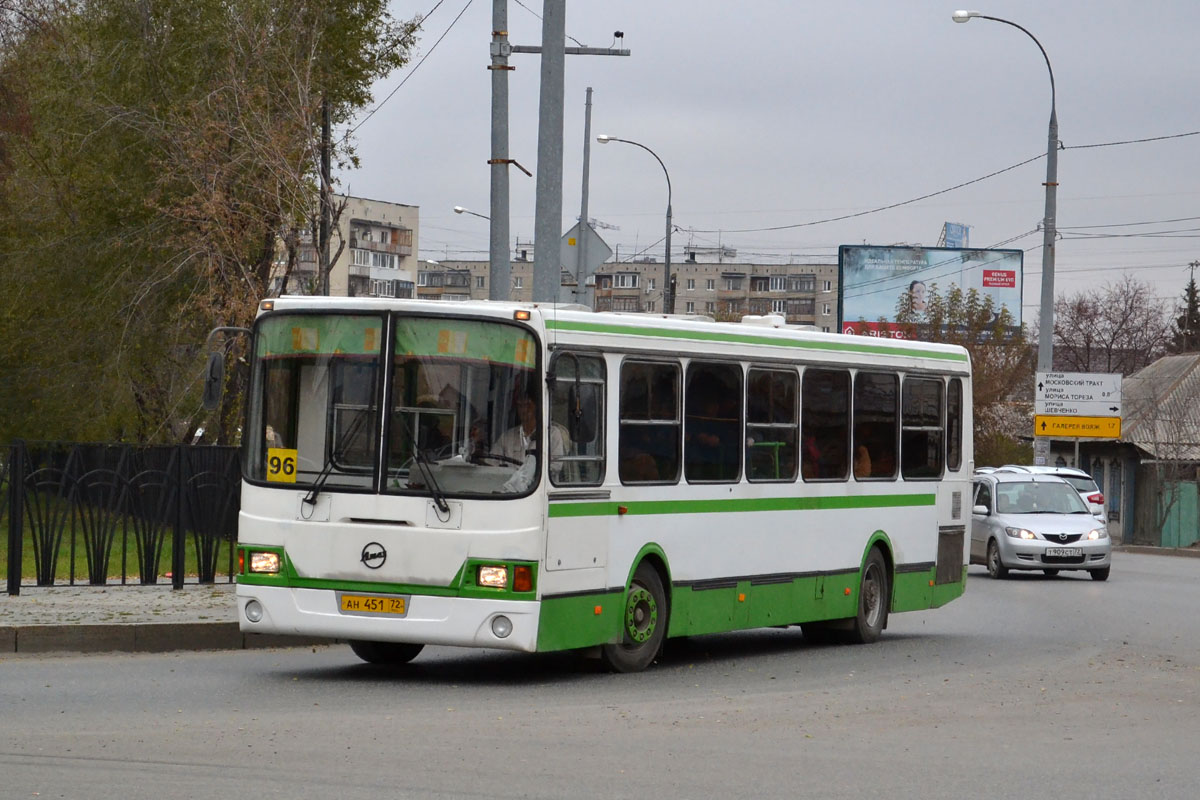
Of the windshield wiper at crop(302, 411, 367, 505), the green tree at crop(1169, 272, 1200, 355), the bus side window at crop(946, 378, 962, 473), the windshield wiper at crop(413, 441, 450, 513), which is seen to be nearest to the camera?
Result: the windshield wiper at crop(413, 441, 450, 513)

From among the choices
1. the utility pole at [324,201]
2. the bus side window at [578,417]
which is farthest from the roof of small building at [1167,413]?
the bus side window at [578,417]

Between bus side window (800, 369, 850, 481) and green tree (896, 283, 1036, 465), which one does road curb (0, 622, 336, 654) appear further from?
green tree (896, 283, 1036, 465)

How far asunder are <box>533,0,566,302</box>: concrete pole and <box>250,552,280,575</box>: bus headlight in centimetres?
577

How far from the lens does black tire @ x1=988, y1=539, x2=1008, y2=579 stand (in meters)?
29.4

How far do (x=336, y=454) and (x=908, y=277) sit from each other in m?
62.0

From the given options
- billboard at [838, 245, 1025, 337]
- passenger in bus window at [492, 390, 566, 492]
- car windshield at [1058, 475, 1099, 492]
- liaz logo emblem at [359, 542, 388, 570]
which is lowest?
car windshield at [1058, 475, 1099, 492]

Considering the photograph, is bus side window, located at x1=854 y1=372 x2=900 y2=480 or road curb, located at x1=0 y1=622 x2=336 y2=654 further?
bus side window, located at x1=854 y1=372 x2=900 y2=480

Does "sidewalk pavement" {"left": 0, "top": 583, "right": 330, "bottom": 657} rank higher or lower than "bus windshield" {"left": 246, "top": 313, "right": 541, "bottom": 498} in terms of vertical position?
lower

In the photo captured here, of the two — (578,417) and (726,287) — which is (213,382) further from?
(726,287)

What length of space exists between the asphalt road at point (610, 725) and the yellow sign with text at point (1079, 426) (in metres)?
30.6

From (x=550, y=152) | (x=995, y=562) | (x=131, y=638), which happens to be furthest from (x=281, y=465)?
(x=995, y=562)

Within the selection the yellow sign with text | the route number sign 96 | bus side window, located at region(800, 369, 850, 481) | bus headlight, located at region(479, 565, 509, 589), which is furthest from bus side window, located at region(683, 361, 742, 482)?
the yellow sign with text

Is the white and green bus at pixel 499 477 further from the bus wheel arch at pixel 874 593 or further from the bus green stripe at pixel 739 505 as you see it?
the bus wheel arch at pixel 874 593

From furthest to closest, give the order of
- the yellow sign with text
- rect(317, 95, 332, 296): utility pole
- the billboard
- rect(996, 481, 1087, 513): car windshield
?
1. the billboard
2. the yellow sign with text
3. rect(996, 481, 1087, 513): car windshield
4. rect(317, 95, 332, 296): utility pole
